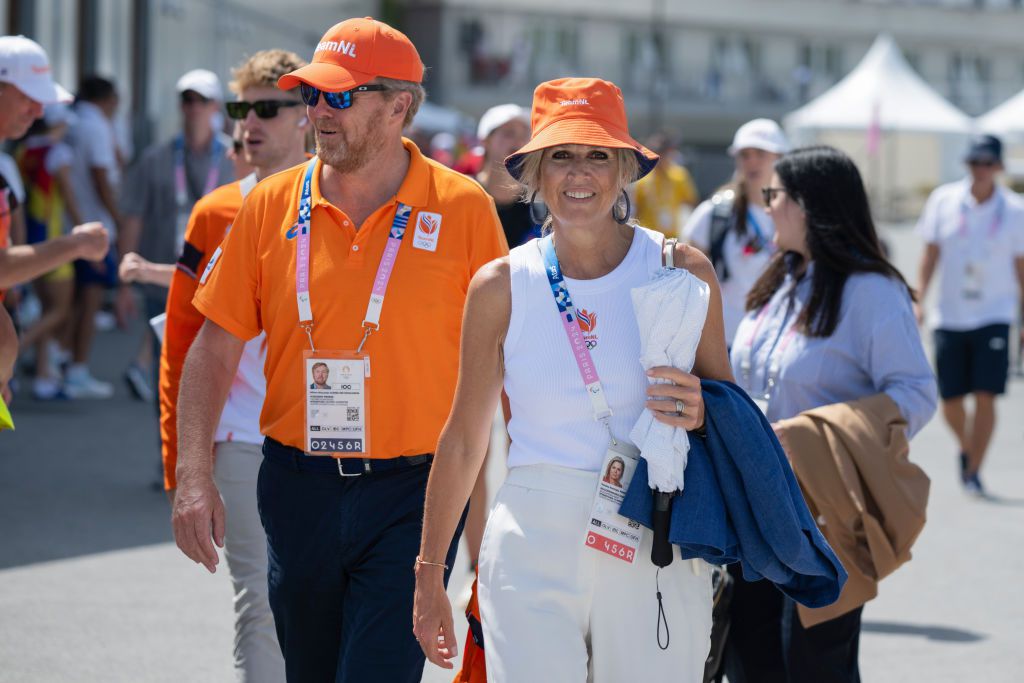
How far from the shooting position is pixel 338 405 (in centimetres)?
390

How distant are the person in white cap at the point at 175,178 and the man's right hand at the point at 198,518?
15.6ft

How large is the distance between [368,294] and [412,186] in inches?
13.7

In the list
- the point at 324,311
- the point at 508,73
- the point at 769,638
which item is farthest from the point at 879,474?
the point at 508,73

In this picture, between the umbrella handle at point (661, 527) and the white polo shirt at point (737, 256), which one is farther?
the white polo shirt at point (737, 256)

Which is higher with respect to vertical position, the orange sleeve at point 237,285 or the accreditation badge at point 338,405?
the orange sleeve at point 237,285

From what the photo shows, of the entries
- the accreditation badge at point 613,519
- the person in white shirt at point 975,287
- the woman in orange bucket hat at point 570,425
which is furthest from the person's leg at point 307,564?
the person in white shirt at point 975,287

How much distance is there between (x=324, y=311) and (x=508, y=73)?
65.5 meters

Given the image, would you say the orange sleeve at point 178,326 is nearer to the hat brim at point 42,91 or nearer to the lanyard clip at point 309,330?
the lanyard clip at point 309,330

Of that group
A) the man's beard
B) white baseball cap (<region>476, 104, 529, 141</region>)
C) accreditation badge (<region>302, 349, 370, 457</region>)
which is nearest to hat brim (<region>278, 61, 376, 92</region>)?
the man's beard

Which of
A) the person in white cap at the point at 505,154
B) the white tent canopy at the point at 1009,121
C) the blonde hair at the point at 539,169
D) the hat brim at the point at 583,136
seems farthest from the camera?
the white tent canopy at the point at 1009,121

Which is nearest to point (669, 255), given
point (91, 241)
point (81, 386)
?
point (91, 241)

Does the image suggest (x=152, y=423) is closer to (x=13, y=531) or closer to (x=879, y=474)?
(x=13, y=531)

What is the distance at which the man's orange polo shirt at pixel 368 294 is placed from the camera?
154 inches

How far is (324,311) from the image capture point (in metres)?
3.90
